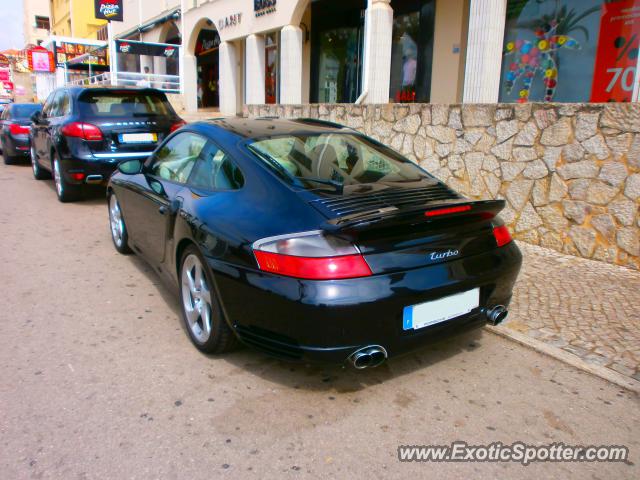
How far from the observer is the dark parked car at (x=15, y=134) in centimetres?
1275

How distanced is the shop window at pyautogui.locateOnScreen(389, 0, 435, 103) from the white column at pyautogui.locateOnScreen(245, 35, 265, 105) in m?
4.91

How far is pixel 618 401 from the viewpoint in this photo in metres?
2.95

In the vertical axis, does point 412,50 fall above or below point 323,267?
above

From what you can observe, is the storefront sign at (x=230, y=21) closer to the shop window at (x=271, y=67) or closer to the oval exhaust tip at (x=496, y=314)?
the shop window at (x=271, y=67)

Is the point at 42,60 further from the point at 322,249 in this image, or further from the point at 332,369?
the point at 322,249

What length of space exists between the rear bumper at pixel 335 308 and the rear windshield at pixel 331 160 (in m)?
0.74

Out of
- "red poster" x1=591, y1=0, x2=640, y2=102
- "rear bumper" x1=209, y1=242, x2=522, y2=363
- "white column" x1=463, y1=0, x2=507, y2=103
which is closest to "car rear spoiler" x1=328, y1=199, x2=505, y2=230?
"rear bumper" x1=209, y1=242, x2=522, y2=363

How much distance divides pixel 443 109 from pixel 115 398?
17.6 feet

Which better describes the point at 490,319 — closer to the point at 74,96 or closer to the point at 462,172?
the point at 462,172

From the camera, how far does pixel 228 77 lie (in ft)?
62.8

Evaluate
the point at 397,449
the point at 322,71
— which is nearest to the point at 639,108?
the point at 397,449

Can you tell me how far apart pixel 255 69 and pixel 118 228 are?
12434mm

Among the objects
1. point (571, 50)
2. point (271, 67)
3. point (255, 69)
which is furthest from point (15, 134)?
point (571, 50)

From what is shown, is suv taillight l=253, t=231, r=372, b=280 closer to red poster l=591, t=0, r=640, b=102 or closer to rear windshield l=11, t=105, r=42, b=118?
red poster l=591, t=0, r=640, b=102
